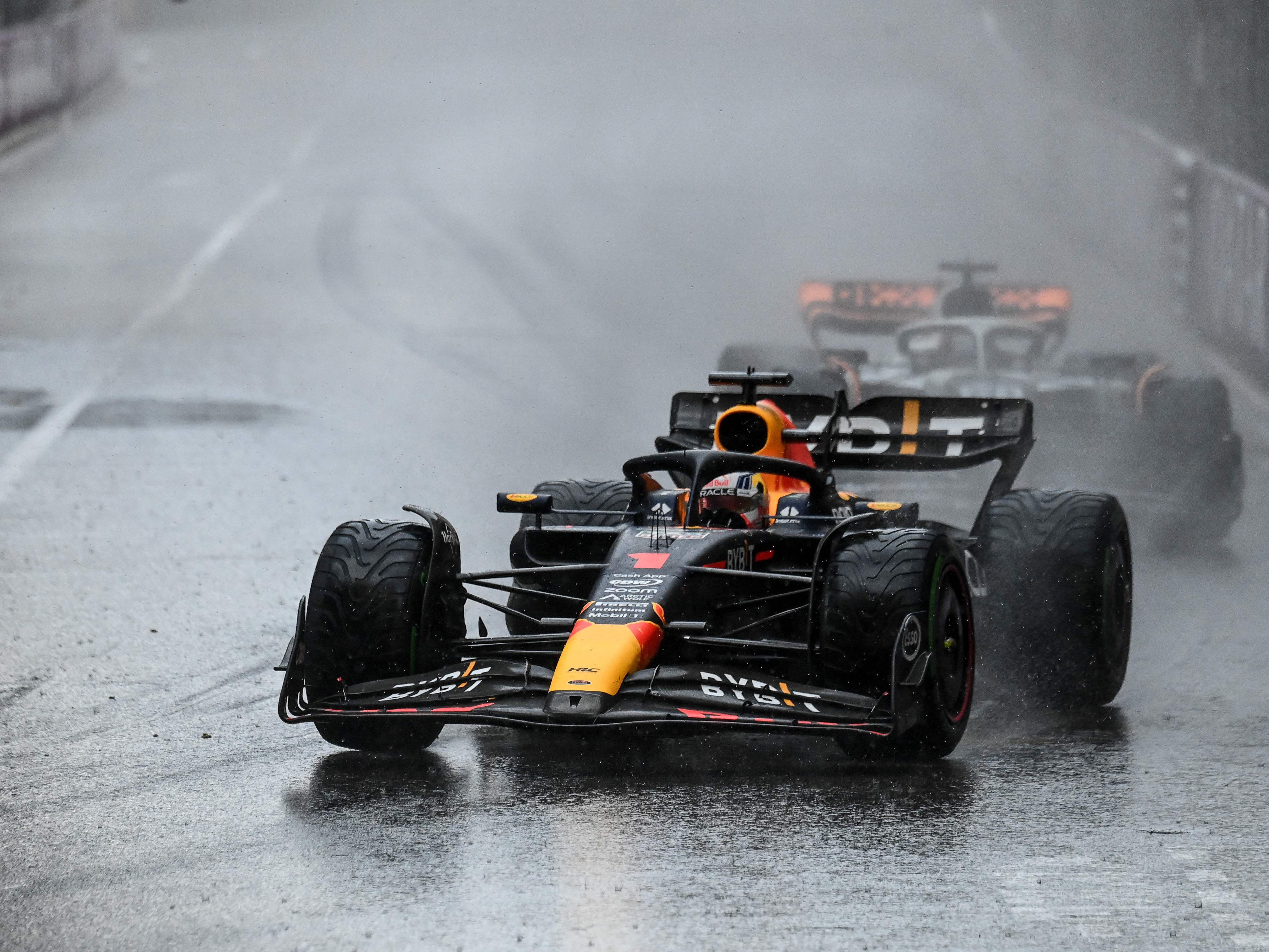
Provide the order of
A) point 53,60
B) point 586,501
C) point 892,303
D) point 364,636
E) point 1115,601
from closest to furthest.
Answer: point 364,636, point 1115,601, point 586,501, point 892,303, point 53,60

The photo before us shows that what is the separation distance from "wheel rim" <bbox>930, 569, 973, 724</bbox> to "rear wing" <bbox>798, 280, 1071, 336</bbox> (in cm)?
978

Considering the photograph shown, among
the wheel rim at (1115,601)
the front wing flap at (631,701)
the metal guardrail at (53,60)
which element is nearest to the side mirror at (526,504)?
the front wing flap at (631,701)

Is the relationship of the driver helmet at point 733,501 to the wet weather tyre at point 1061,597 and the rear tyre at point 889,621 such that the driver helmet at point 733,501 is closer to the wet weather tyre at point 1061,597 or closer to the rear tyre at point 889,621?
the wet weather tyre at point 1061,597

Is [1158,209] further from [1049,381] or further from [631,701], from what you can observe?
[631,701]

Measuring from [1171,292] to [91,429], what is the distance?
1676 cm

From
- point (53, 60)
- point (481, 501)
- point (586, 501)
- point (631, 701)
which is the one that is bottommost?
point (481, 501)

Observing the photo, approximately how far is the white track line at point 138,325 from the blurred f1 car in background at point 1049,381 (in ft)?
19.5

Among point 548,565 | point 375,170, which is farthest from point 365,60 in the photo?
point 548,565

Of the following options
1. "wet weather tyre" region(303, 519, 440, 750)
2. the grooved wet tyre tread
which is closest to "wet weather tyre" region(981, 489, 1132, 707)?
the grooved wet tyre tread

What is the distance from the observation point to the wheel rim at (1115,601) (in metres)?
9.02

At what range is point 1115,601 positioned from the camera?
9242 millimetres

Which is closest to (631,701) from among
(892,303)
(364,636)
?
(364,636)

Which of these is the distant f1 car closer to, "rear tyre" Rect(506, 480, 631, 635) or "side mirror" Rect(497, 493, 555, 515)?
"side mirror" Rect(497, 493, 555, 515)

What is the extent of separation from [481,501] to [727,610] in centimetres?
663
